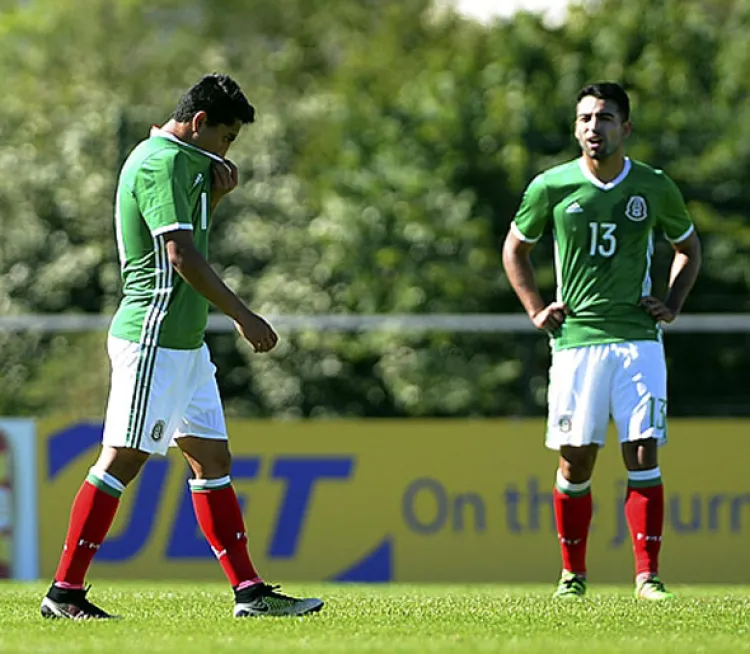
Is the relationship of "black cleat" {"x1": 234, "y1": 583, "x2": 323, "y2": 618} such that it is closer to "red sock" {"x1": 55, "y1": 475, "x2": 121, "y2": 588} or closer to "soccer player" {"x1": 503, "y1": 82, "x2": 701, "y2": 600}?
"red sock" {"x1": 55, "y1": 475, "x2": 121, "y2": 588}

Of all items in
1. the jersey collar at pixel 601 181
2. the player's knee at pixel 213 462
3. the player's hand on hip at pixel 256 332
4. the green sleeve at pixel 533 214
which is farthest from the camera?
the green sleeve at pixel 533 214

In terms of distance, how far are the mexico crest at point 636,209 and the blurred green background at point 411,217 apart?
26.7ft

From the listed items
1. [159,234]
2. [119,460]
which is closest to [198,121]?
[159,234]

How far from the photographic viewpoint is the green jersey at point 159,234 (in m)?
7.46

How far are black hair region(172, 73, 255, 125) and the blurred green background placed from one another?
10.1 meters

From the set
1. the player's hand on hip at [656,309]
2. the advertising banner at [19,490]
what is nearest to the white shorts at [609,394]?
the player's hand on hip at [656,309]

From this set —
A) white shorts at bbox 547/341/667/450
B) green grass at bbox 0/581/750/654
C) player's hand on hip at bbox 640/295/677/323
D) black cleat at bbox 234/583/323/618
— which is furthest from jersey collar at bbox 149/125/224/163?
player's hand on hip at bbox 640/295/677/323

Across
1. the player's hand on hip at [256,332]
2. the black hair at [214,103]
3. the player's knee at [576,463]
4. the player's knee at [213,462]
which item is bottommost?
the player's knee at [576,463]

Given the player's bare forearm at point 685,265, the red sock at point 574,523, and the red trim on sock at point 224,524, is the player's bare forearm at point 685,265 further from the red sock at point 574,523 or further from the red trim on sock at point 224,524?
the red trim on sock at point 224,524

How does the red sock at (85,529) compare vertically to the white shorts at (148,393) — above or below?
below

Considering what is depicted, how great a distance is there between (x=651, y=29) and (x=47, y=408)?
10855 mm

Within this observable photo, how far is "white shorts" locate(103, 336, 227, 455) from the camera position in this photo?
298 inches

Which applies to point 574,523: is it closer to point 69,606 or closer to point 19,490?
point 69,606

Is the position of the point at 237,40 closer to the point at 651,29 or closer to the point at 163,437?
the point at 651,29
